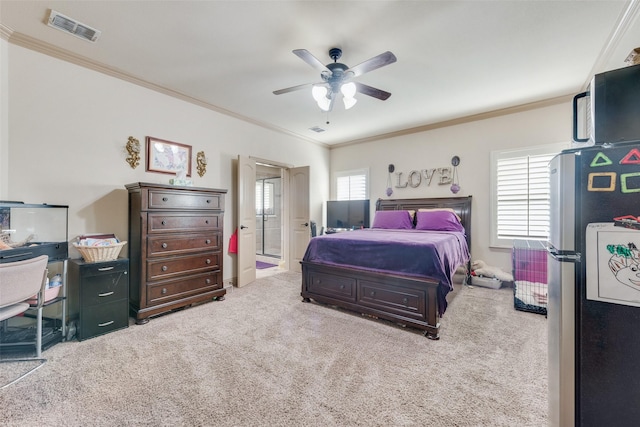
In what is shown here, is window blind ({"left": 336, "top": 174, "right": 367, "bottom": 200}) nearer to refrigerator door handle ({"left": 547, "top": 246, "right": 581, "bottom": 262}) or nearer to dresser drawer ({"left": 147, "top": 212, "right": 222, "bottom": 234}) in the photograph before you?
dresser drawer ({"left": 147, "top": 212, "right": 222, "bottom": 234})

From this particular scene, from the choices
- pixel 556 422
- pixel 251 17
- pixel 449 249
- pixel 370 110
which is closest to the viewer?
pixel 556 422

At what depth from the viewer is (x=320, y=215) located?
236 inches

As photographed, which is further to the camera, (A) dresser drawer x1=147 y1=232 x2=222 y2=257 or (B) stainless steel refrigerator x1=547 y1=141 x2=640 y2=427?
(A) dresser drawer x1=147 y1=232 x2=222 y2=257

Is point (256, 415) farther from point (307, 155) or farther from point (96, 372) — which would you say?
point (307, 155)

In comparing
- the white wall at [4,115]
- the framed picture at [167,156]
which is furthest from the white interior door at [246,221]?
the white wall at [4,115]

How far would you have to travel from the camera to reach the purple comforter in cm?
251

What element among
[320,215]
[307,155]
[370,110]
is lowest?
[320,215]

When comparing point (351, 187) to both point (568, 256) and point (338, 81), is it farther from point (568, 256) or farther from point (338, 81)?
point (568, 256)

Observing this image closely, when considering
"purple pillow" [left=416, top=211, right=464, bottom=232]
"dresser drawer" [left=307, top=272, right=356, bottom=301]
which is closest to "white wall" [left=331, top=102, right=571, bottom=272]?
"purple pillow" [left=416, top=211, right=464, bottom=232]

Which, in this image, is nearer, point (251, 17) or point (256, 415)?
point (256, 415)

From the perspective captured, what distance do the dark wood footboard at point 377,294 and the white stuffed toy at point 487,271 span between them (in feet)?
6.98

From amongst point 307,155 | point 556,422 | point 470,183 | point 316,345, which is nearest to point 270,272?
point 307,155

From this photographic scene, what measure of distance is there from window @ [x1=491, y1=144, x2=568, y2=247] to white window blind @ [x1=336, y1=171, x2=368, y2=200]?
2.39 metres

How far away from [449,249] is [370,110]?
8.06 feet
